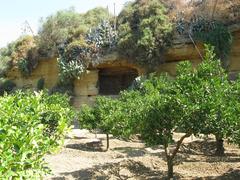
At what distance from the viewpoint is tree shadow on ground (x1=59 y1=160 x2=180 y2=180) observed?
527 inches

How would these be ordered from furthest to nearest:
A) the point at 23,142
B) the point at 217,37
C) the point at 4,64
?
1. the point at 4,64
2. the point at 217,37
3. the point at 23,142

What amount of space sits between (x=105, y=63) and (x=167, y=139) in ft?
67.1

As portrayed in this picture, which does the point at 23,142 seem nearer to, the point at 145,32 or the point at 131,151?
the point at 131,151

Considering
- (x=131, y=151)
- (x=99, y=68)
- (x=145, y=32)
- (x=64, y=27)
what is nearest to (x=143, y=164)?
(x=131, y=151)

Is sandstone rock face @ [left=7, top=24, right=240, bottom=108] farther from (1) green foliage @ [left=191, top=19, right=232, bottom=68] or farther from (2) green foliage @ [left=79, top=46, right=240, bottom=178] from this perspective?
(2) green foliage @ [left=79, top=46, right=240, bottom=178]

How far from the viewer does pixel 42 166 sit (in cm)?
366

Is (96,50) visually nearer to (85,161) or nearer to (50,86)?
(50,86)

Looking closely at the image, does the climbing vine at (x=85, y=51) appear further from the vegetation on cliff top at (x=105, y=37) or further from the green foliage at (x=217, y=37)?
the green foliage at (x=217, y=37)

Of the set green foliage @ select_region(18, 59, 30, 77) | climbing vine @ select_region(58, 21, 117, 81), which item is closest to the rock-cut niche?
climbing vine @ select_region(58, 21, 117, 81)

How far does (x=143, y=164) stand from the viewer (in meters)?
15.1

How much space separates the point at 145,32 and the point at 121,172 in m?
16.7

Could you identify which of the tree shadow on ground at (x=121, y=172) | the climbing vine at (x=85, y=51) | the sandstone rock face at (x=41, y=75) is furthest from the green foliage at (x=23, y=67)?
the tree shadow on ground at (x=121, y=172)

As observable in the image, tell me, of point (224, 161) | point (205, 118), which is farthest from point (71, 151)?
point (205, 118)

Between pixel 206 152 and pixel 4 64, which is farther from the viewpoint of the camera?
pixel 4 64
